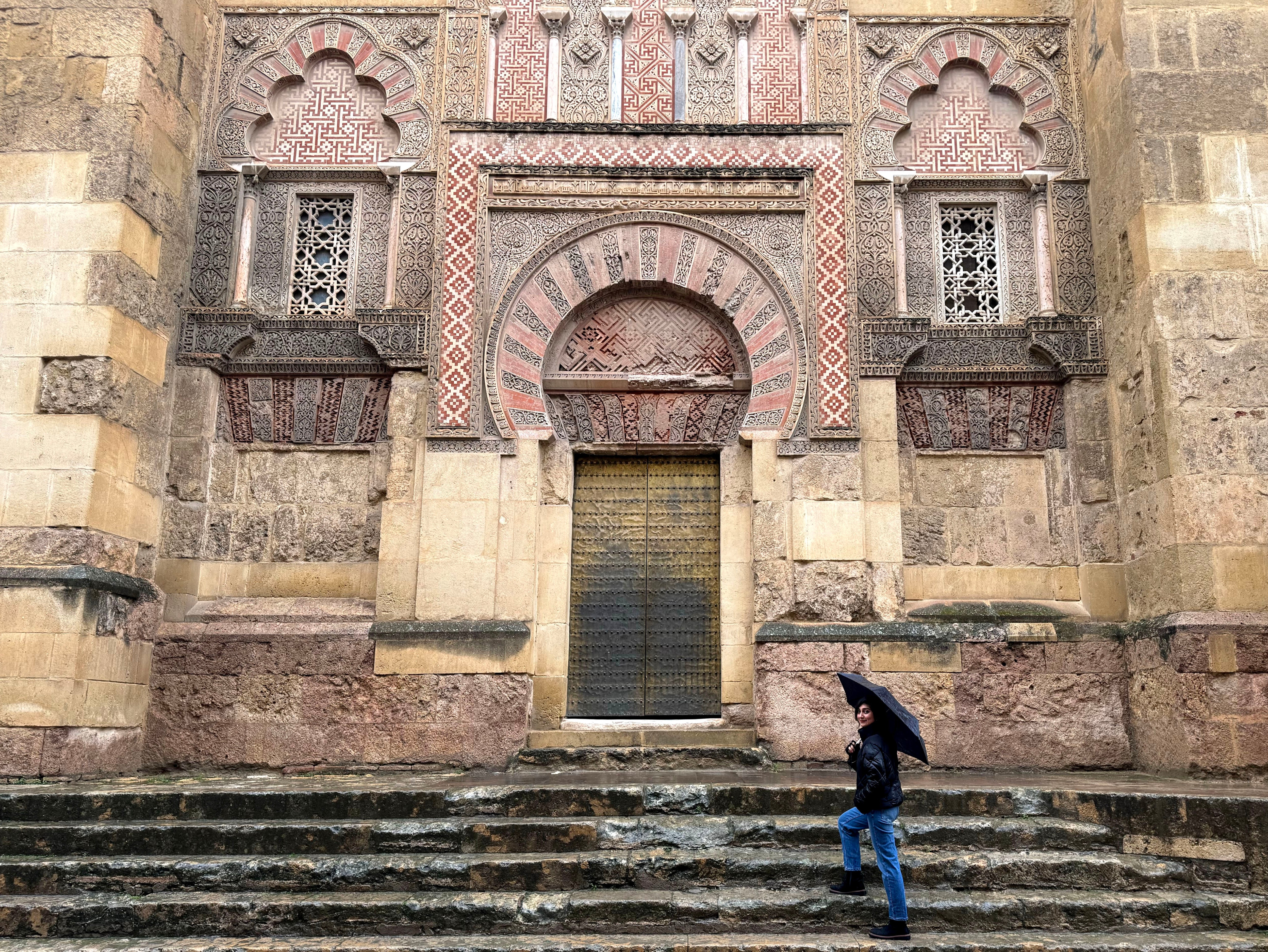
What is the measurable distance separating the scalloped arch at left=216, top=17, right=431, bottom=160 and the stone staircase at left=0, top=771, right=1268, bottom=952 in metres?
5.43

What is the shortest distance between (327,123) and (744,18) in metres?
3.73

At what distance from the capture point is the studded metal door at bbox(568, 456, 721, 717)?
8227 millimetres

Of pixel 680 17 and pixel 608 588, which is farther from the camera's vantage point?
pixel 680 17

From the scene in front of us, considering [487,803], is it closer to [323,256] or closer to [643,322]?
[643,322]

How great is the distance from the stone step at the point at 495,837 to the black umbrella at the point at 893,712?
1060mm

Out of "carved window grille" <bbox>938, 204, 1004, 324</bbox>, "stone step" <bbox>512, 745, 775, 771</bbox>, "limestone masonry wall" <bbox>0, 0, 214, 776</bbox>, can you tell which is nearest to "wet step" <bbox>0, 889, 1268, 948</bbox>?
"limestone masonry wall" <bbox>0, 0, 214, 776</bbox>

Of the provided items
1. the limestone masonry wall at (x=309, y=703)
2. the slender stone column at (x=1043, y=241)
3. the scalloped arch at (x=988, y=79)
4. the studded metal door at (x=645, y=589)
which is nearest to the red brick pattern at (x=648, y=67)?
the scalloped arch at (x=988, y=79)

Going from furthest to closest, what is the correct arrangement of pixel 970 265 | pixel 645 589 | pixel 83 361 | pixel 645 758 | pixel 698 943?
pixel 970 265 < pixel 645 589 < pixel 645 758 < pixel 83 361 < pixel 698 943

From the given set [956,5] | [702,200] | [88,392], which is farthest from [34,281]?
[956,5]

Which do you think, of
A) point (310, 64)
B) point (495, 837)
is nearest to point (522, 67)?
point (310, 64)

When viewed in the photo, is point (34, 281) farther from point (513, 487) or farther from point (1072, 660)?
point (1072, 660)

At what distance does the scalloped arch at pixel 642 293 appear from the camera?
27.3 feet

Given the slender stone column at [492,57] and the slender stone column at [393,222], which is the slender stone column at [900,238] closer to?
the slender stone column at [492,57]

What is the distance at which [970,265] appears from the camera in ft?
29.1
